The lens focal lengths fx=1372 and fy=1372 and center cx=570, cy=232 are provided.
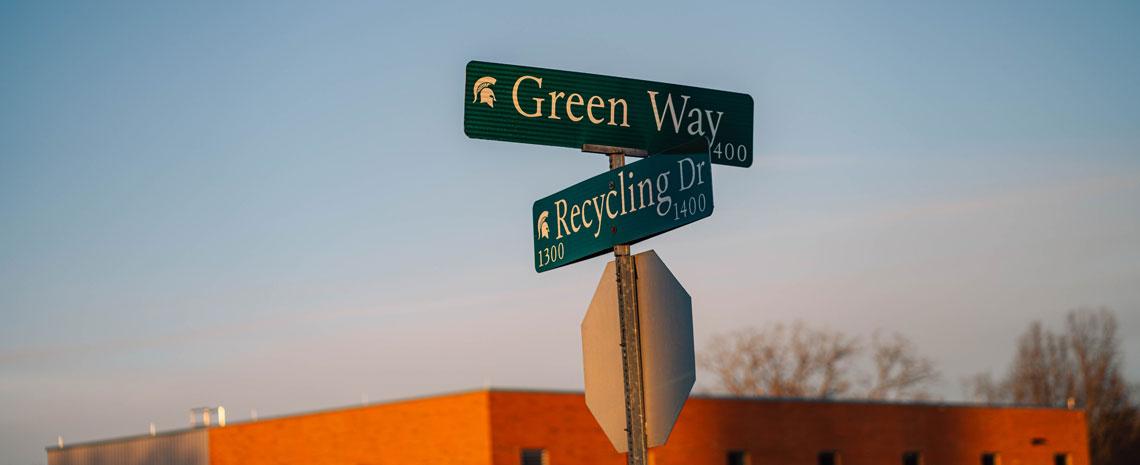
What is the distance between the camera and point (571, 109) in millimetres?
6629

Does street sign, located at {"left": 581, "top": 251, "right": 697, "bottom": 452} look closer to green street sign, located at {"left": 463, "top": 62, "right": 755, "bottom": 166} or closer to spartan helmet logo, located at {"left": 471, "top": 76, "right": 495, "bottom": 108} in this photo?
green street sign, located at {"left": 463, "top": 62, "right": 755, "bottom": 166}

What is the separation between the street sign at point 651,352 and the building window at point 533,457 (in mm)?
24054

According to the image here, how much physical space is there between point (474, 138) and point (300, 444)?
93.0ft

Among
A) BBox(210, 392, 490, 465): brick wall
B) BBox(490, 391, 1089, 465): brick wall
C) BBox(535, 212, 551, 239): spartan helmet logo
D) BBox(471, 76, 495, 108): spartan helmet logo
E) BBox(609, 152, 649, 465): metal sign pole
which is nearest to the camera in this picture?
BBox(609, 152, 649, 465): metal sign pole

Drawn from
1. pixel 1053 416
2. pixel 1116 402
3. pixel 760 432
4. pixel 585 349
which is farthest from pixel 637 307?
pixel 1116 402

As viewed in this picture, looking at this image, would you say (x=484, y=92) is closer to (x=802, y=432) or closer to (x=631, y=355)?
(x=631, y=355)

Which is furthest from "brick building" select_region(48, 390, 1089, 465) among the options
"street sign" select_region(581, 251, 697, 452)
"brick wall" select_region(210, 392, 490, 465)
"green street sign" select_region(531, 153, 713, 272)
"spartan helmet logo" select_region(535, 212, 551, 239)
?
"street sign" select_region(581, 251, 697, 452)

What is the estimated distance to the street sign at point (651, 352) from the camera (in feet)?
20.1

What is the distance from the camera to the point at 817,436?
36125 millimetres

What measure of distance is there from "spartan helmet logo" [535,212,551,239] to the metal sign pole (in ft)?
1.94

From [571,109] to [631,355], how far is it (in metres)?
1.26

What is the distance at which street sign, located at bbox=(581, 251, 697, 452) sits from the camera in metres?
6.12

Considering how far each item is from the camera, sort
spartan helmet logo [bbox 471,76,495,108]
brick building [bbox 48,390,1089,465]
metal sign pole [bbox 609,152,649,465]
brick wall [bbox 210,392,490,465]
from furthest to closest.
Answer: brick building [bbox 48,390,1089,465]
brick wall [bbox 210,392,490,465]
spartan helmet logo [bbox 471,76,495,108]
metal sign pole [bbox 609,152,649,465]

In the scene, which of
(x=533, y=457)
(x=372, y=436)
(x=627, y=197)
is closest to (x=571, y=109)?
(x=627, y=197)
